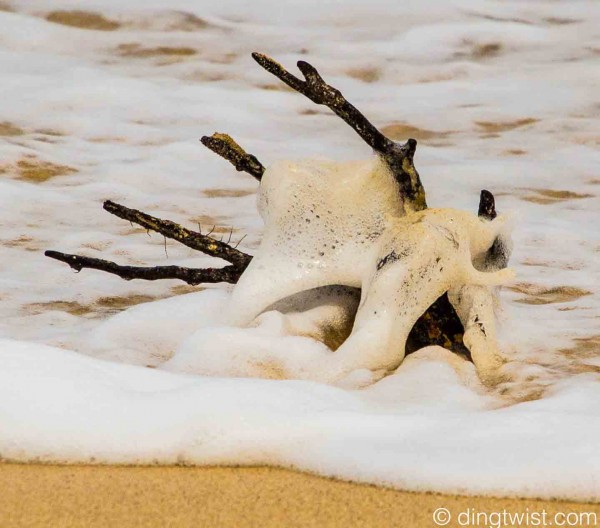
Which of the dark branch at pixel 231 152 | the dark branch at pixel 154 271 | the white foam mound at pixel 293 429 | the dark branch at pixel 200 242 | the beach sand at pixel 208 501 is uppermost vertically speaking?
the dark branch at pixel 231 152

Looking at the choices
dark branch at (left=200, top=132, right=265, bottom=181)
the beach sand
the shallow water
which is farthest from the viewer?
dark branch at (left=200, top=132, right=265, bottom=181)

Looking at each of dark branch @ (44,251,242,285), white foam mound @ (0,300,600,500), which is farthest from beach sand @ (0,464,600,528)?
Result: dark branch @ (44,251,242,285)

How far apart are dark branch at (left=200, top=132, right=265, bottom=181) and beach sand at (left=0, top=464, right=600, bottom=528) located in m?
0.94

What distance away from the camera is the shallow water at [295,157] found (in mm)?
2023

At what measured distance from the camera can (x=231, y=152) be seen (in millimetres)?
2664

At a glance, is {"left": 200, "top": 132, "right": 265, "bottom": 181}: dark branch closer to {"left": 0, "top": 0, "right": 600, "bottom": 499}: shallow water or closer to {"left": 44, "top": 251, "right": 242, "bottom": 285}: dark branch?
{"left": 44, "top": 251, "right": 242, "bottom": 285}: dark branch

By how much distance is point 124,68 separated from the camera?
21.7 ft

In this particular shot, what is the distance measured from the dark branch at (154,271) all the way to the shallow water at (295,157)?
11 centimetres

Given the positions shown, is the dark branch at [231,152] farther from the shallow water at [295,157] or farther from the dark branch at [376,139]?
the shallow water at [295,157]

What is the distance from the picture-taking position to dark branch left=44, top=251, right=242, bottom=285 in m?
2.72

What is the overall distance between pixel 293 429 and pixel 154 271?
0.85m

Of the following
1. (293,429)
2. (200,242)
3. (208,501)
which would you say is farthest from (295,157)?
(208,501)

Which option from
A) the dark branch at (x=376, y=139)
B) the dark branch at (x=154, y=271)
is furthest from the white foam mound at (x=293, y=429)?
the dark branch at (x=376, y=139)

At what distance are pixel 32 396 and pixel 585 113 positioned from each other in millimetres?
4582
